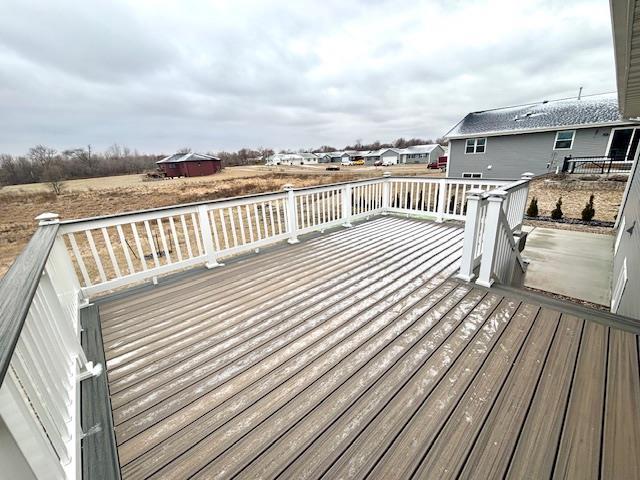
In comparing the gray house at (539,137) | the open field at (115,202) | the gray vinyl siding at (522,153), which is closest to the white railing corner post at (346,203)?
the open field at (115,202)

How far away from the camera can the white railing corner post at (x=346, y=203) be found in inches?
205

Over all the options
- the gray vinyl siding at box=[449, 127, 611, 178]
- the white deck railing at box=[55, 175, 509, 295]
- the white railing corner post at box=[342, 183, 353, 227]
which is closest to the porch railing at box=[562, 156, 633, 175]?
the gray vinyl siding at box=[449, 127, 611, 178]

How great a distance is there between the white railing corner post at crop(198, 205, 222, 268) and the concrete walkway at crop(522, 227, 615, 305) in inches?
215

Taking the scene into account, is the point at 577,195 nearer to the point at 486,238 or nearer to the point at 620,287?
the point at 620,287

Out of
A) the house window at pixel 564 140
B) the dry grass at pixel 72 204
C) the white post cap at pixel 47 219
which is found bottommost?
the dry grass at pixel 72 204

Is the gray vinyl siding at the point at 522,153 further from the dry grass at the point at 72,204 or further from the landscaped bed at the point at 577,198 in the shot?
the dry grass at the point at 72,204

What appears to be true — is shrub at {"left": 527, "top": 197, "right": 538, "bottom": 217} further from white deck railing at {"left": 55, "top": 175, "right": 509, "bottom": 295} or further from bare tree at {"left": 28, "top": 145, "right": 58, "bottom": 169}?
bare tree at {"left": 28, "top": 145, "right": 58, "bottom": 169}

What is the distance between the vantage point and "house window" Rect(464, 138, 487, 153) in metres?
15.1

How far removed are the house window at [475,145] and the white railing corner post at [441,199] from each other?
12.7 metres

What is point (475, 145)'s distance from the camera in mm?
15391

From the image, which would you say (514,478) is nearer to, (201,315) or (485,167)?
(201,315)

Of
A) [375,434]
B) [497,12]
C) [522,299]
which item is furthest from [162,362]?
[497,12]

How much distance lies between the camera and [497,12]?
6297mm

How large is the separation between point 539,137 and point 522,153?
0.97m
